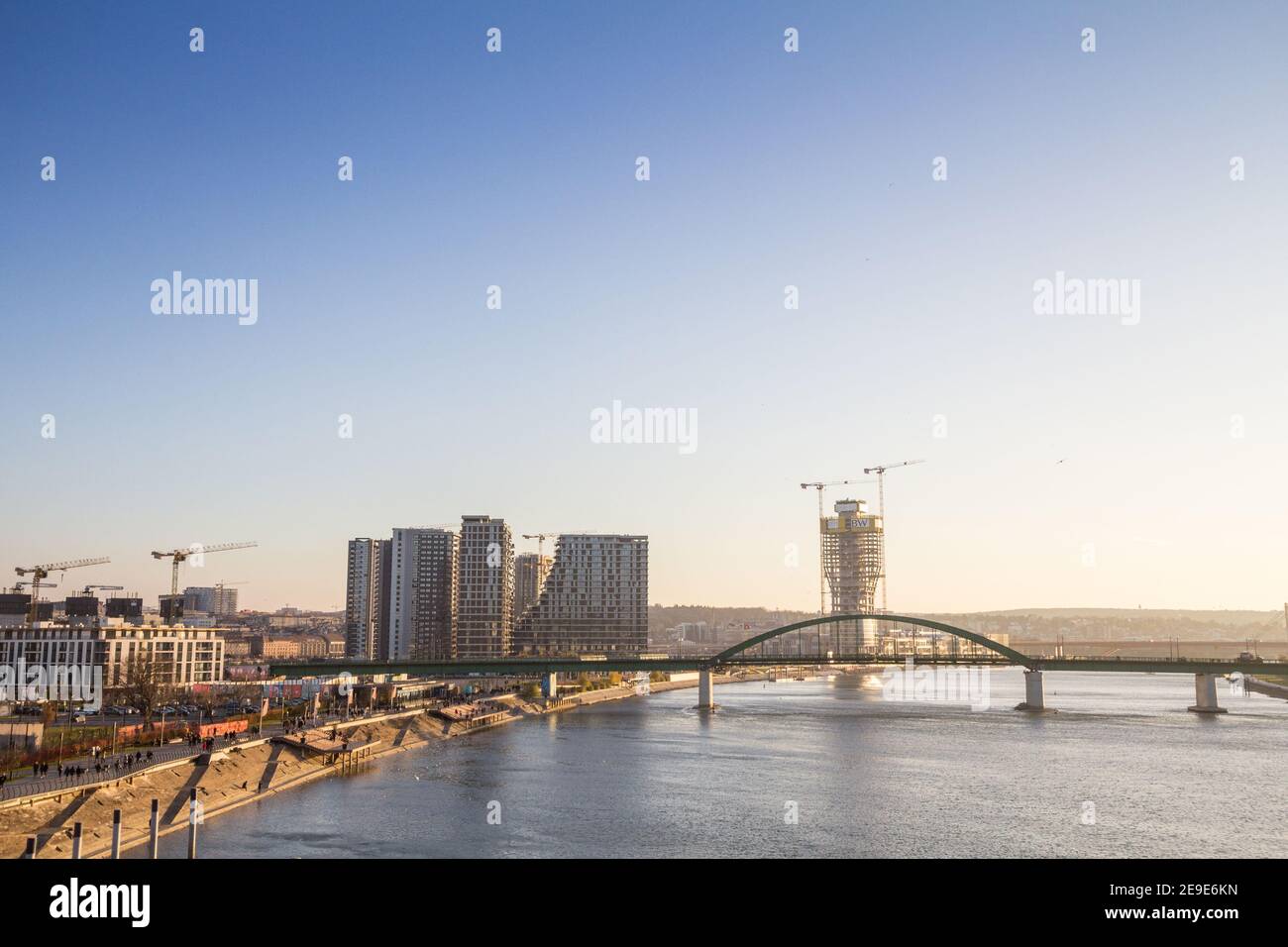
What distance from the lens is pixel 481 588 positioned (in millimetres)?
173250

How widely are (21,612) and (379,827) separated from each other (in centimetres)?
12462

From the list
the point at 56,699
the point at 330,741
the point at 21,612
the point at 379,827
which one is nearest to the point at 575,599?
the point at 21,612

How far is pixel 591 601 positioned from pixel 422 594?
31677mm

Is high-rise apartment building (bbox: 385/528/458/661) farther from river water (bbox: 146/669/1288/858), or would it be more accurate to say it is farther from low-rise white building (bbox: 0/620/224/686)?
river water (bbox: 146/669/1288/858)

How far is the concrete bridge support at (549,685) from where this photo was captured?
117938 mm

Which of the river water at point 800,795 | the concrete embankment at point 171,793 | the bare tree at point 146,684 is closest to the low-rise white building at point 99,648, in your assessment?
the bare tree at point 146,684

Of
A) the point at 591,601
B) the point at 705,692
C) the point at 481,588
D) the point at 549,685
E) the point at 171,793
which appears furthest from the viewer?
the point at 591,601

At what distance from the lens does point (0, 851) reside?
3050 centimetres

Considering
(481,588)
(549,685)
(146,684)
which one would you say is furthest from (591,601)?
(146,684)

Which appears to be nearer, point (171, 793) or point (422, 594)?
point (171, 793)

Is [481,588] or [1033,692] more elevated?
[481,588]

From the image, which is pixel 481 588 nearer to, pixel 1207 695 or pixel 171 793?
pixel 1207 695

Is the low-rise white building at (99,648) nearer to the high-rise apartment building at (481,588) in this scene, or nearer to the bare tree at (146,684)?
the bare tree at (146,684)
